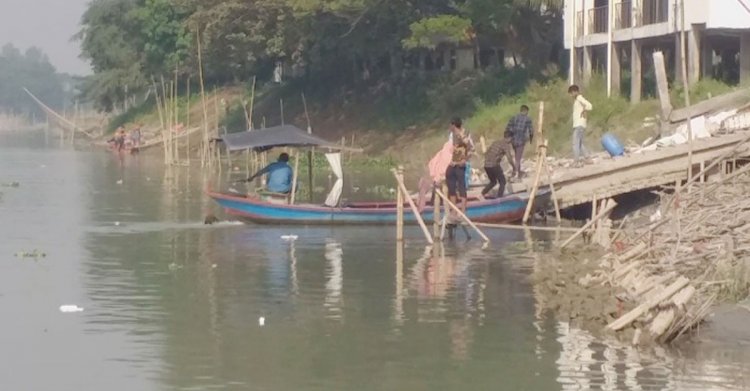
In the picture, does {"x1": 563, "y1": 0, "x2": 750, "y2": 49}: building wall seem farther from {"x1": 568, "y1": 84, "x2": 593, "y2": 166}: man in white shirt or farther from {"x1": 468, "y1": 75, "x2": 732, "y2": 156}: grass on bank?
{"x1": 568, "y1": 84, "x2": 593, "y2": 166}: man in white shirt

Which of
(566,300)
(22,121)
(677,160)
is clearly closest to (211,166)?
(677,160)

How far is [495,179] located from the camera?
2856cm

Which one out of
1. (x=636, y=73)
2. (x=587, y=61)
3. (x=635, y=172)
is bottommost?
(x=635, y=172)

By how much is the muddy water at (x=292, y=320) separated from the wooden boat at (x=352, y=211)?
9.8 inches

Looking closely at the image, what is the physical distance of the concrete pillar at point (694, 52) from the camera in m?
38.7

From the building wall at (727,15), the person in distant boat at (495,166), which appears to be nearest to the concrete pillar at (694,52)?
the building wall at (727,15)

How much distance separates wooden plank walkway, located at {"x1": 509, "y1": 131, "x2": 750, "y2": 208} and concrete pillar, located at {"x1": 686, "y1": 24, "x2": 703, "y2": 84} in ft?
36.9

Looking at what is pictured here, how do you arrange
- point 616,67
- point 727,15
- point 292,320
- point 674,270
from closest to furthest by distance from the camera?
point 292,320, point 674,270, point 727,15, point 616,67

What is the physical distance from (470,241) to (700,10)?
586 inches

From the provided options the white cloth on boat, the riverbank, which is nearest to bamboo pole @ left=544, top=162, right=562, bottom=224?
the white cloth on boat

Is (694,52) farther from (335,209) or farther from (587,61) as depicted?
(335,209)

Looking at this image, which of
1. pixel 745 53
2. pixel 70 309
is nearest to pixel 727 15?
pixel 745 53

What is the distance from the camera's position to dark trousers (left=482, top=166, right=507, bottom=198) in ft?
92.9

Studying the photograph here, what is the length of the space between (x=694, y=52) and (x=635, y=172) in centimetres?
1239
